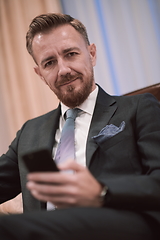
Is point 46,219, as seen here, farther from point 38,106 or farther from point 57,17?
point 38,106

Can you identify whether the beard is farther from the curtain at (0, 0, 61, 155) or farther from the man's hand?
the curtain at (0, 0, 61, 155)

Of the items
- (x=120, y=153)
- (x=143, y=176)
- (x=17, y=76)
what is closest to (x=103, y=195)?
(x=143, y=176)

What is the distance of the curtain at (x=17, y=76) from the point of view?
6.61ft

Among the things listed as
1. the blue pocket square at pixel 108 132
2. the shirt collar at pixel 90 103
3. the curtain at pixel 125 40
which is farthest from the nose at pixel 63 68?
the curtain at pixel 125 40

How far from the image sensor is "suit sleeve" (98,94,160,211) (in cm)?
65

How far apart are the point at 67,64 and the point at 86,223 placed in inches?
30.9

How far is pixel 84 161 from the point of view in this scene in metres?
1.00

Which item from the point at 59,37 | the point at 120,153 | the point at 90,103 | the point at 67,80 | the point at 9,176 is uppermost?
the point at 59,37

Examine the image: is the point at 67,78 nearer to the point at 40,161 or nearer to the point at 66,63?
the point at 66,63

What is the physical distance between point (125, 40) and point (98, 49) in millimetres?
192

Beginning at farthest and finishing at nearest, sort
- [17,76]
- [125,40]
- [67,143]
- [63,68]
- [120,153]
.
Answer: [17,76] → [125,40] → [63,68] → [67,143] → [120,153]

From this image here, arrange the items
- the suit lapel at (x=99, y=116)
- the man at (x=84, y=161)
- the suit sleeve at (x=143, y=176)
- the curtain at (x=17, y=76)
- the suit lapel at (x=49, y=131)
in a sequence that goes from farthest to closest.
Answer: the curtain at (x=17, y=76), the suit lapel at (x=49, y=131), the suit lapel at (x=99, y=116), the suit sleeve at (x=143, y=176), the man at (x=84, y=161)

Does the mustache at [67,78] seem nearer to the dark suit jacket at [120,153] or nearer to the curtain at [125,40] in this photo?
the dark suit jacket at [120,153]

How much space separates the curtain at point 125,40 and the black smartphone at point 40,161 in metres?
1.31
